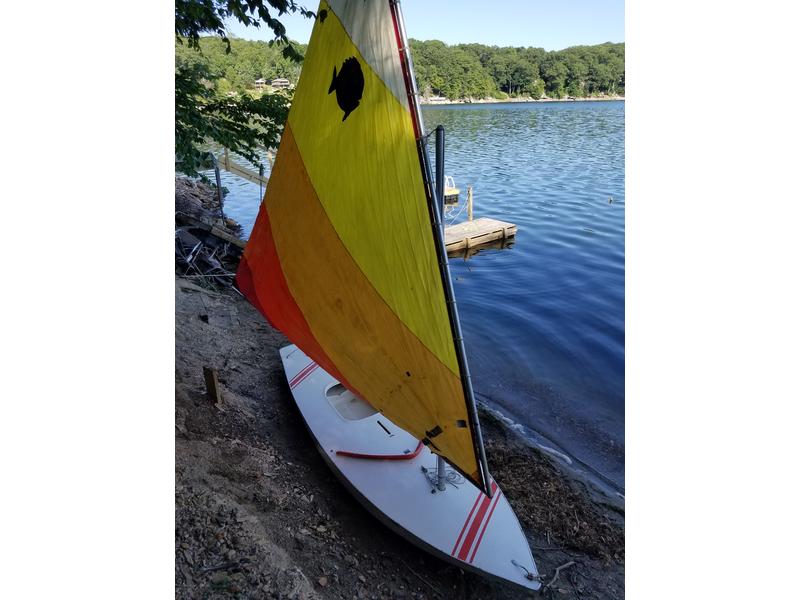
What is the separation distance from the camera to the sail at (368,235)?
2838 mm

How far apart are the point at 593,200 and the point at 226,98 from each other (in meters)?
17.7

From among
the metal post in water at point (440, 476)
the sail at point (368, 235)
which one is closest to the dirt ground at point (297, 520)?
the metal post in water at point (440, 476)

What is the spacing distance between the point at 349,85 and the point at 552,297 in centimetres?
997

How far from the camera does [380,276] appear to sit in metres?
3.17

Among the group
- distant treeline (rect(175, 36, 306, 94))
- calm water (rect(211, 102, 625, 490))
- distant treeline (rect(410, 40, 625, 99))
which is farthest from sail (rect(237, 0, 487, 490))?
calm water (rect(211, 102, 625, 490))

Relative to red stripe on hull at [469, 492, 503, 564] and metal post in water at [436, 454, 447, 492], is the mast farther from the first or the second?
red stripe on hull at [469, 492, 503, 564]

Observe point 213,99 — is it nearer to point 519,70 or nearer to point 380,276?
point 380,276

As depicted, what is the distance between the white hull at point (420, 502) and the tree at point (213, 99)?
3.04 m

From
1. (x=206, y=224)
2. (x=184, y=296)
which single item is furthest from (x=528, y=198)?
(x=184, y=296)

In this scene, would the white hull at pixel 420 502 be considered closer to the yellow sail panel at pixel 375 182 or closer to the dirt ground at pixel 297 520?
the dirt ground at pixel 297 520

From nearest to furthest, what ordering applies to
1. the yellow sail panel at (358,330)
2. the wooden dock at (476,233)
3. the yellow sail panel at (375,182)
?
the yellow sail panel at (375,182) < the yellow sail panel at (358,330) < the wooden dock at (476,233)

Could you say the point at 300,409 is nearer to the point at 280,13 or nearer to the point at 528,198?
the point at 280,13

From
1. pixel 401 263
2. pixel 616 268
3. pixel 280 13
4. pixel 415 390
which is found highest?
pixel 280 13

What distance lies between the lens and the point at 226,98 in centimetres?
521
